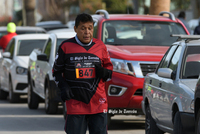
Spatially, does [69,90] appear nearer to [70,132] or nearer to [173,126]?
[70,132]

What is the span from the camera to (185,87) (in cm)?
681

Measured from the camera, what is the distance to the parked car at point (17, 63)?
48.1 ft

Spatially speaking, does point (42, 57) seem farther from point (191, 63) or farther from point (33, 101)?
point (191, 63)

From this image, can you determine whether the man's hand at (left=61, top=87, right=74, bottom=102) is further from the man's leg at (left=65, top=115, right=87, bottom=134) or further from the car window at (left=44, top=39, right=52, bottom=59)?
the car window at (left=44, top=39, right=52, bottom=59)

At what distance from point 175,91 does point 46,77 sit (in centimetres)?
563

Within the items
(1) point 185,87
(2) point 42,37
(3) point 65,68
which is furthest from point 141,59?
(2) point 42,37

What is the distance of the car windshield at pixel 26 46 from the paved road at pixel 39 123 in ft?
6.83

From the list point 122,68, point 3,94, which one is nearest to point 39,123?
point 122,68

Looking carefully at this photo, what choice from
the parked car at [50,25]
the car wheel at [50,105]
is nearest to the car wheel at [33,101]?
the car wheel at [50,105]

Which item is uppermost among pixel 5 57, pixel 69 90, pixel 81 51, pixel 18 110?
pixel 81 51

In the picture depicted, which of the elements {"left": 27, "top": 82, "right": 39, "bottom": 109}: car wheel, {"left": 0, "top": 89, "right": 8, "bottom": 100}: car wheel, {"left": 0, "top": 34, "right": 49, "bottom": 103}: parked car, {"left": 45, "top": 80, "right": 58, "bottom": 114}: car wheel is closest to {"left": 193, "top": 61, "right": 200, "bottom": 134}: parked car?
{"left": 45, "top": 80, "right": 58, "bottom": 114}: car wheel

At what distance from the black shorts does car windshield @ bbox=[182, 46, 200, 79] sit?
1737mm

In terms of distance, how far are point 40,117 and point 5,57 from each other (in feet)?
12.2

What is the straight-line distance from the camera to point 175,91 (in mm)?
7051
